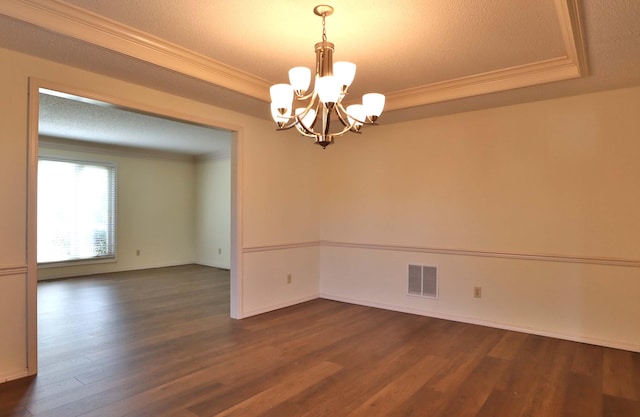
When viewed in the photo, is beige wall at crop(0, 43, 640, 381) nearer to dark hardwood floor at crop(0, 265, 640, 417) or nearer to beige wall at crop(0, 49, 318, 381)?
beige wall at crop(0, 49, 318, 381)

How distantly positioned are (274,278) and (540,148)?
324cm

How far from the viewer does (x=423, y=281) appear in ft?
14.3

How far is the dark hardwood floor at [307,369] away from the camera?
2.30 meters

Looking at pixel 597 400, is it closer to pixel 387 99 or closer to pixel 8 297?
pixel 387 99

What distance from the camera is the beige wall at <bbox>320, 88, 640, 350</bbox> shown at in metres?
3.34

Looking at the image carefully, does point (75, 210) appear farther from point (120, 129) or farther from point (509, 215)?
point (509, 215)

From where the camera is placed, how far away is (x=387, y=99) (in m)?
3.98

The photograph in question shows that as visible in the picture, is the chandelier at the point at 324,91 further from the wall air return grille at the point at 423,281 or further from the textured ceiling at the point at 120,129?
the wall air return grille at the point at 423,281

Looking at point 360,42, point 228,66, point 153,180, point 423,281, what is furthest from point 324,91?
point 153,180

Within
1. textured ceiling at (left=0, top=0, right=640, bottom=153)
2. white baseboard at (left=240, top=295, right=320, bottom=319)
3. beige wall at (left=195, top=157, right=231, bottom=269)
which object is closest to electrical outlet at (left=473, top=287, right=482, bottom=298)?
textured ceiling at (left=0, top=0, right=640, bottom=153)

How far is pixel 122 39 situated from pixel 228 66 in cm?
86

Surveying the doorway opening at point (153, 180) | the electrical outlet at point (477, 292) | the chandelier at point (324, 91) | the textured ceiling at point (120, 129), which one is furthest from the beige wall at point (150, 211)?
the electrical outlet at point (477, 292)

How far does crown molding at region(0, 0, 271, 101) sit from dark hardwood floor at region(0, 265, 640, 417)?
2331 mm

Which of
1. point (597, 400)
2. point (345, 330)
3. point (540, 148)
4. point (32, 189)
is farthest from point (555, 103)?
point (32, 189)
